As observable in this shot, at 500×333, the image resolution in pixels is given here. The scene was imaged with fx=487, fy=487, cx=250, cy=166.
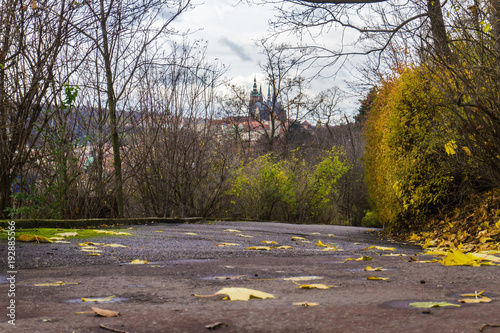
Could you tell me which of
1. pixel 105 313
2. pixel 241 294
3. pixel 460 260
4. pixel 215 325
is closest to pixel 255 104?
pixel 460 260

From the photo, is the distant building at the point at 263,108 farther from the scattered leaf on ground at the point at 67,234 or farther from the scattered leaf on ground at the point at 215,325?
the scattered leaf on ground at the point at 215,325

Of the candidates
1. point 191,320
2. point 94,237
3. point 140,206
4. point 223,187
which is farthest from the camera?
point 223,187

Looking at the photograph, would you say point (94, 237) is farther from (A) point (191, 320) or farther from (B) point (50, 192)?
(A) point (191, 320)

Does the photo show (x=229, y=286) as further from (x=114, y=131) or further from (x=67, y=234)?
(x=114, y=131)

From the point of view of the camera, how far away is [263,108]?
37.3m

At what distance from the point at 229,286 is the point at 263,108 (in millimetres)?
34725

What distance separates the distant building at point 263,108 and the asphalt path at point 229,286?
31.1m

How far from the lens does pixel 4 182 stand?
23.8 feet

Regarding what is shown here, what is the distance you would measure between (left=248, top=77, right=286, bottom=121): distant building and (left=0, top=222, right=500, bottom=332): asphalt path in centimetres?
3110

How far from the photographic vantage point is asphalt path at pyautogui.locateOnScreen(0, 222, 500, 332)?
1998 millimetres

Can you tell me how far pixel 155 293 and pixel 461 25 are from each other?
5.55 meters

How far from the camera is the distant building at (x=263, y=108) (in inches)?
1409

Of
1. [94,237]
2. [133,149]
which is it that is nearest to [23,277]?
[94,237]

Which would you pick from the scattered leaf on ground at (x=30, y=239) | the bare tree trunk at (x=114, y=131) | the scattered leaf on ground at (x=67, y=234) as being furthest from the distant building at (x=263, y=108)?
the scattered leaf on ground at (x=30, y=239)
